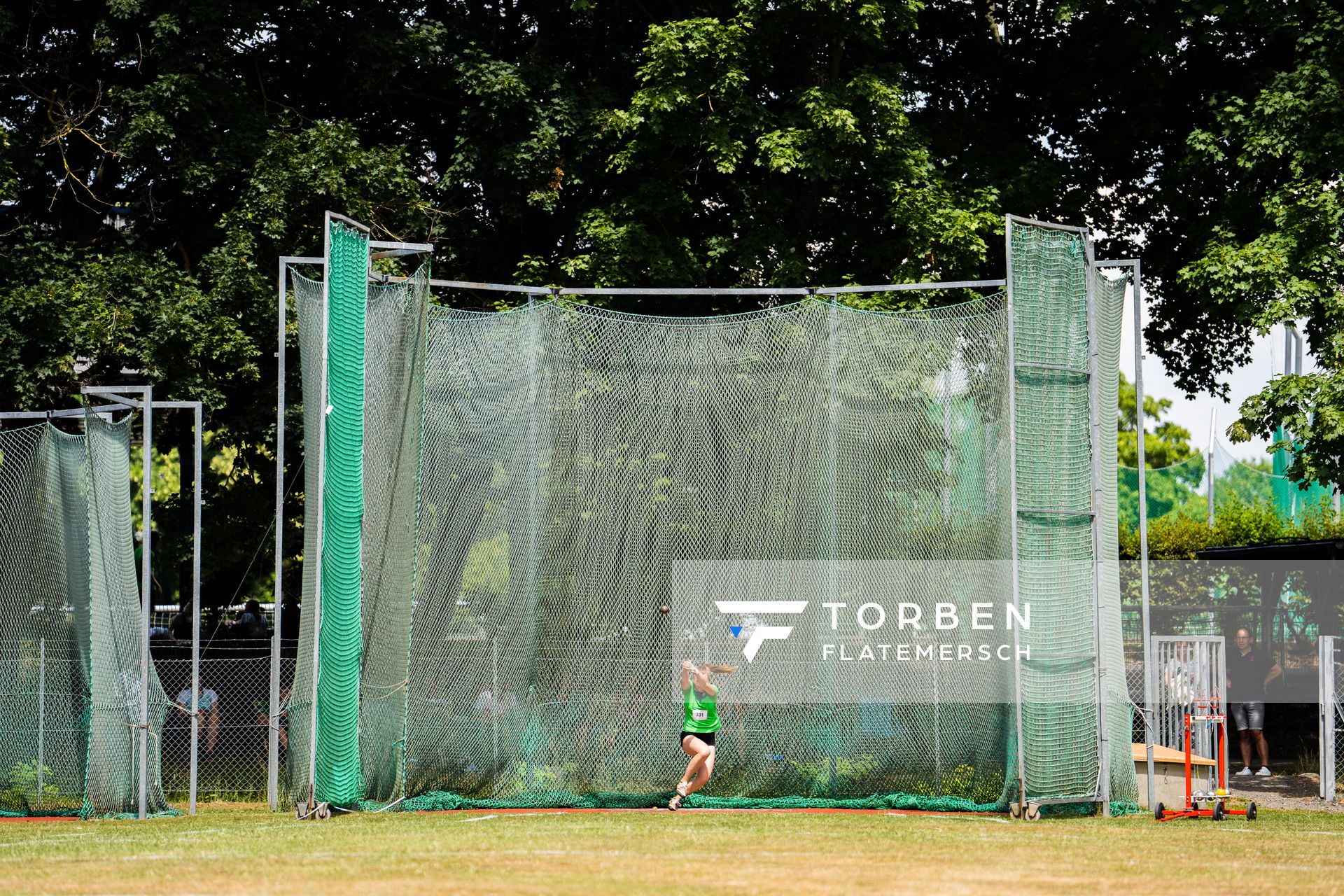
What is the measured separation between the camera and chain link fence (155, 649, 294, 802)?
1399cm

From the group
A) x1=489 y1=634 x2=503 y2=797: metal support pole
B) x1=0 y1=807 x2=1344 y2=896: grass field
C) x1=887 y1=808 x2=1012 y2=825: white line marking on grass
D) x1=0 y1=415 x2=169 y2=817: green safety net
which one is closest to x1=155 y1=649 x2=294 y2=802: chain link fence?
x1=0 y1=415 x2=169 y2=817: green safety net

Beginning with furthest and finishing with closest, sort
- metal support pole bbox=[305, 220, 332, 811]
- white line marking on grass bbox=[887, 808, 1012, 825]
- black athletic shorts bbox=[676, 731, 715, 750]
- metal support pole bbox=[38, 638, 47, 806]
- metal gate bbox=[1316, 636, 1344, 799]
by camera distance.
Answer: metal gate bbox=[1316, 636, 1344, 799] → metal support pole bbox=[38, 638, 47, 806] → black athletic shorts bbox=[676, 731, 715, 750] → white line marking on grass bbox=[887, 808, 1012, 825] → metal support pole bbox=[305, 220, 332, 811]

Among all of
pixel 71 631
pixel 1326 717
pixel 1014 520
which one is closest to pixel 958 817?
pixel 1014 520

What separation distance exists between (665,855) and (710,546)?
425 centimetres

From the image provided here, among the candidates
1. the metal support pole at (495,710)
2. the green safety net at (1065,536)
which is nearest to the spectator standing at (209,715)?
the metal support pole at (495,710)

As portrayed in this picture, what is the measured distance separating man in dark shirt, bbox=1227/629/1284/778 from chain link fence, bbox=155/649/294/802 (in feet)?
33.6

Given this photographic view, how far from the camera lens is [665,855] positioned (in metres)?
8.34

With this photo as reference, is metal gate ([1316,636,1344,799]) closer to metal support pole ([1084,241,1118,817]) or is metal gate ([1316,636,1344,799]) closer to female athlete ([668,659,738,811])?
metal support pole ([1084,241,1118,817])

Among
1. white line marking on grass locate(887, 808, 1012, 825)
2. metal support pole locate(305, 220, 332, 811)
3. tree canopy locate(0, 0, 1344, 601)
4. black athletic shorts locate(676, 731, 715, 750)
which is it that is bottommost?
white line marking on grass locate(887, 808, 1012, 825)

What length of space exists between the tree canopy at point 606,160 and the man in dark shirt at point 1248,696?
3.10 m

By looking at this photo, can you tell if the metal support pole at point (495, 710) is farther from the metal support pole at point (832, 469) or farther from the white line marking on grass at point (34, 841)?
the white line marking on grass at point (34, 841)

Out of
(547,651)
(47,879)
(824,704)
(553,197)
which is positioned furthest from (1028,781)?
(553,197)

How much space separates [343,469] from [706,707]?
11.1ft

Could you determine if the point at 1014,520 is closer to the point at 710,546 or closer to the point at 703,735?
the point at 710,546
